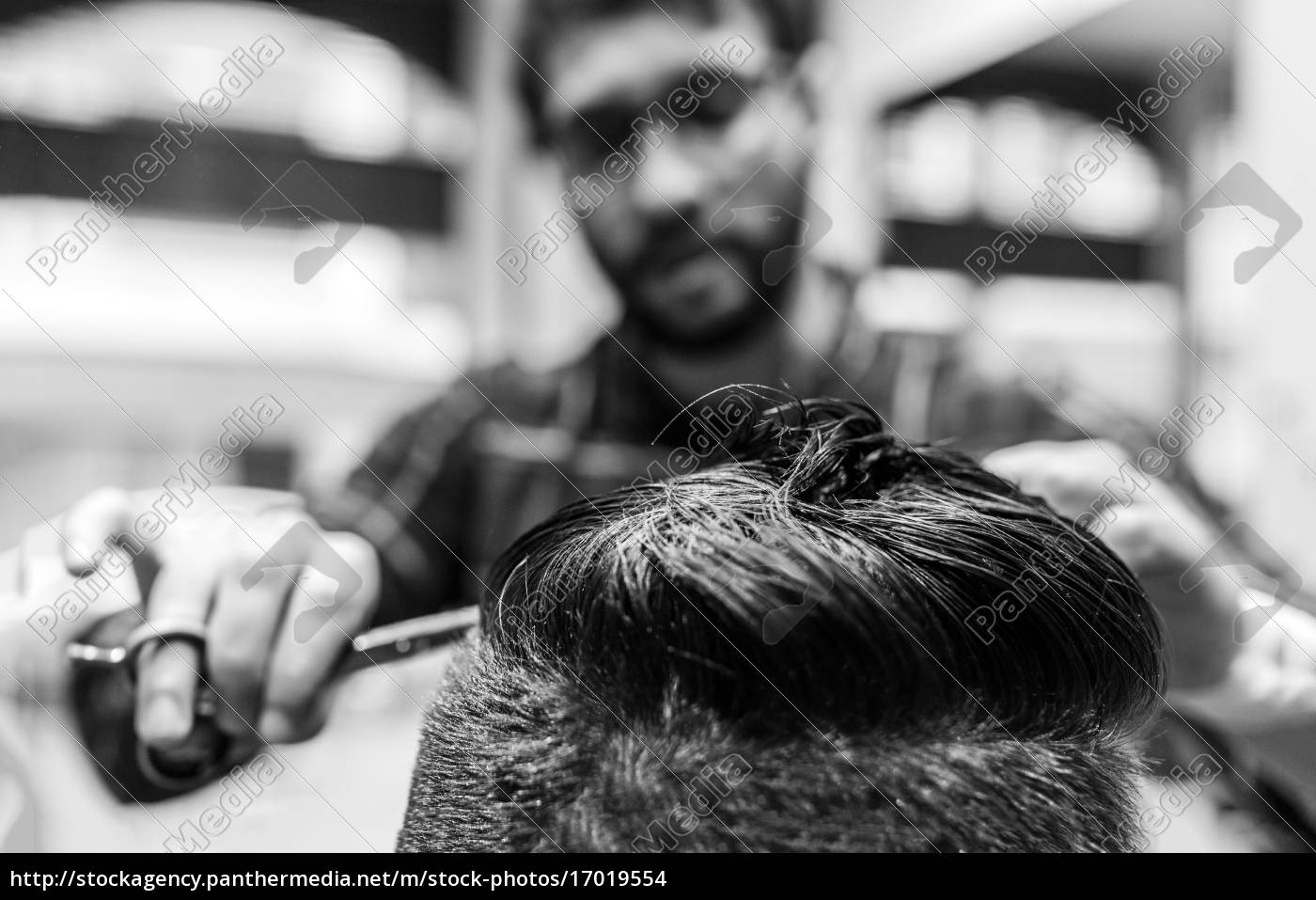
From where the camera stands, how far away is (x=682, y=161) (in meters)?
1.05

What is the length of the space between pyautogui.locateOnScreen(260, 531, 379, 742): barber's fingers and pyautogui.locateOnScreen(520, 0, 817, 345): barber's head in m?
0.59

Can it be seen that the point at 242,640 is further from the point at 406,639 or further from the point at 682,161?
the point at 682,161

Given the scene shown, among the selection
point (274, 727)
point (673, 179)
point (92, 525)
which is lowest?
point (274, 727)

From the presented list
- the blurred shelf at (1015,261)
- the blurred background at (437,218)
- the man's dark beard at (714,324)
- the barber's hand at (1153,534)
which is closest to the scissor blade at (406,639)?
the barber's hand at (1153,534)

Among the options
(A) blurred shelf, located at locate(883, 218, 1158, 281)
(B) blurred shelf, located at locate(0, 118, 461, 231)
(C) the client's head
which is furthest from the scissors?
(A) blurred shelf, located at locate(883, 218, 1158, 281)

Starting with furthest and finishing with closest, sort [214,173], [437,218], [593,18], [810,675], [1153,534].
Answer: [437,218]
[214,173]
[593,18]
[1153,534]
[810,675]

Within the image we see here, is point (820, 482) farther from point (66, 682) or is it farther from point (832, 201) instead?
point (832, 201)

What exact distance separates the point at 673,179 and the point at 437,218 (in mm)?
2088

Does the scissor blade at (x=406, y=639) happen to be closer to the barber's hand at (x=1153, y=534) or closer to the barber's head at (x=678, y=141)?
the barber's hand at (x=1153, y=534)

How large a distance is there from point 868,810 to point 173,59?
252cm

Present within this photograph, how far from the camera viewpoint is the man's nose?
1049 millimetres

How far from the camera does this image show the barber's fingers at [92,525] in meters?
0.58

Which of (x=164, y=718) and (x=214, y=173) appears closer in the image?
(x=164, y=718)

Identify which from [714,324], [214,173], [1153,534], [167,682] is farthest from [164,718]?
[214,173]
